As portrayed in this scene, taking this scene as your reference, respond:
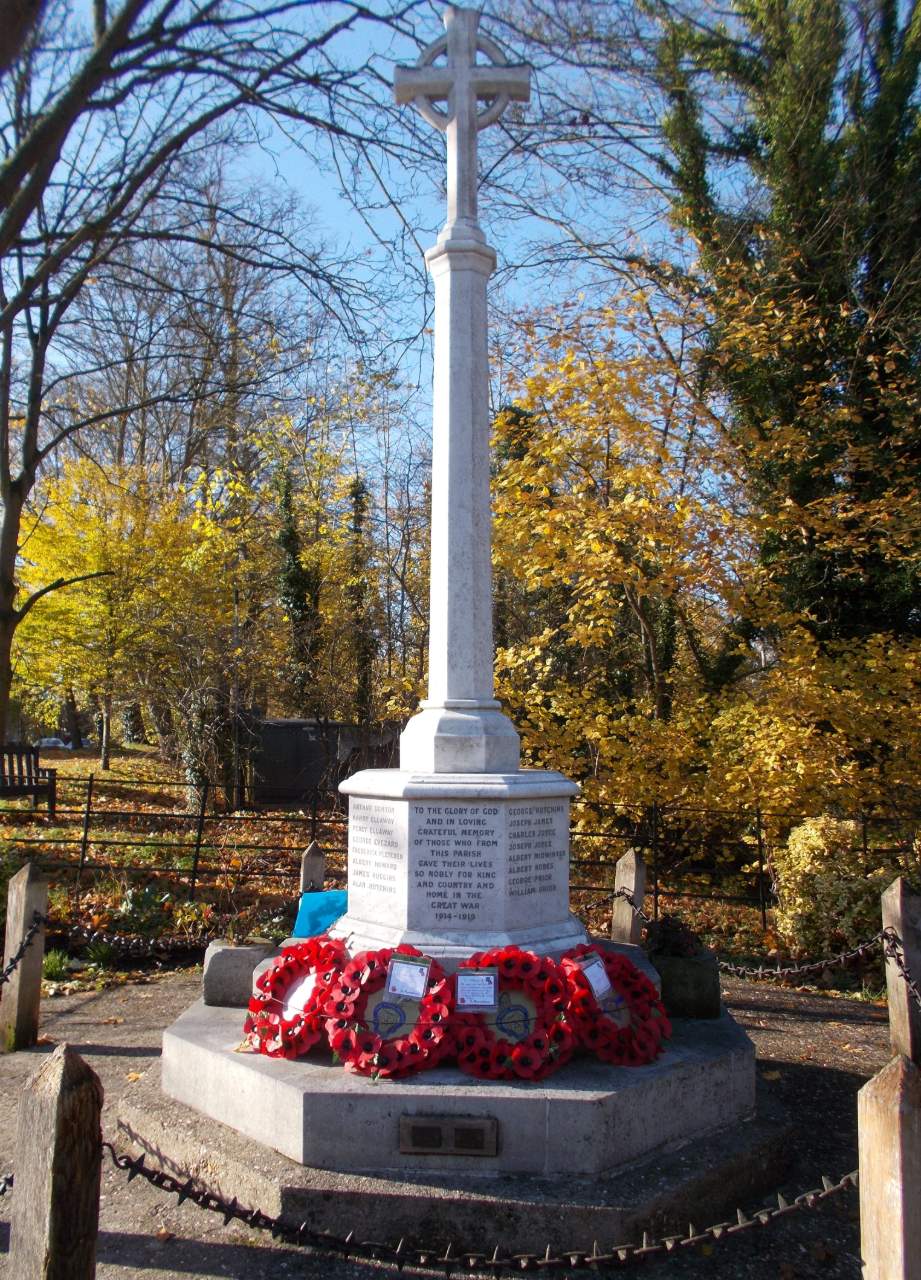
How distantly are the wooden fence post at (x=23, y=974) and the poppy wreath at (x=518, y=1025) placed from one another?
3023 mm

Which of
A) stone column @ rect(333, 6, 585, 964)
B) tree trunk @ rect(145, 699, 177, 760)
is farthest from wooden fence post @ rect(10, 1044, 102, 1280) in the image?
tree trunk @ rect(145, 699, 177, 760)

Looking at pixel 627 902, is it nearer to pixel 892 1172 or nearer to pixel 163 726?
pixel 892 1172

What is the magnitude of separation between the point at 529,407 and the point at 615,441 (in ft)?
4.64

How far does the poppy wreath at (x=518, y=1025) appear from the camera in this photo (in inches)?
162

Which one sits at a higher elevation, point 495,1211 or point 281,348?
point 281,348

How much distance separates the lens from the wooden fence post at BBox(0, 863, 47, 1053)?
590cm

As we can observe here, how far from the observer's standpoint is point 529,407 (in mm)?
11328

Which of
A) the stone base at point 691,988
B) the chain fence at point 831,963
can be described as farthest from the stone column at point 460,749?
the chain fence at point 831,963

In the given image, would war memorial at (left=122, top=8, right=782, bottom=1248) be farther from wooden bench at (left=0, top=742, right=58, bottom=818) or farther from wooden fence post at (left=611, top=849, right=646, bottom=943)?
wooden bench at (left=0, top=742, right=58, bottom=818)

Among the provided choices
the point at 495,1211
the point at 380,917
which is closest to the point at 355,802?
the point at 380,917

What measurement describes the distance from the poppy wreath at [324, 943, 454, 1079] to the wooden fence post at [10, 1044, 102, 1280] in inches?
67.9

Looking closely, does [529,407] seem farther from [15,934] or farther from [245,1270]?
[245,1270]

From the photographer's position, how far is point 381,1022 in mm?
4328

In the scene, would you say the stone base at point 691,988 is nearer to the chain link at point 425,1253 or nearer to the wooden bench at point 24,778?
the chain link at point 425,1253
